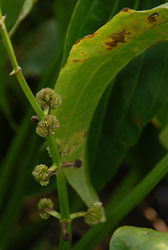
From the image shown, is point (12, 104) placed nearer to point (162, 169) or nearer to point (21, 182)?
point (21, 182)

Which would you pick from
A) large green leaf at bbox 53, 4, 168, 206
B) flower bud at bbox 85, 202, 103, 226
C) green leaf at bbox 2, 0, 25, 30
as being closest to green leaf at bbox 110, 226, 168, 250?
flower bud at bbox 85, 202, 103, 226

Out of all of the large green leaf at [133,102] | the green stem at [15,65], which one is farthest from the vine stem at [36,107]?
the large green leaf at [133,102]

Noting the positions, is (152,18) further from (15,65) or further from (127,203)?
(127,203)

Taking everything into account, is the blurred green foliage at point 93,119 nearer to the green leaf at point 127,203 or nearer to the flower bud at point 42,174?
the green leaf at point 127,203

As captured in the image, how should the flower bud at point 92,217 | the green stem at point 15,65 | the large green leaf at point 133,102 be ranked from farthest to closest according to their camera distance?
the large green leaf at point 133,102, the flower bud at point 92,217, the green stem at point 15,65

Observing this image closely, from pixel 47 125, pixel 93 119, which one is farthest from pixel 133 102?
pixel 47 125

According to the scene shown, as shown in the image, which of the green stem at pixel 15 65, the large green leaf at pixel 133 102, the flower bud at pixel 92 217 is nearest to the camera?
the green stem at pixel 15 65

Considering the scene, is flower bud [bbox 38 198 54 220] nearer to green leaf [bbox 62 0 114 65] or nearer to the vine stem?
the vine stem
